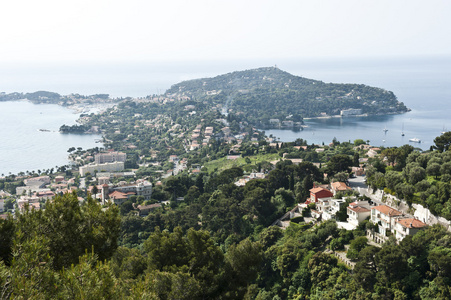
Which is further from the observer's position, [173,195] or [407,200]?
[173,195]

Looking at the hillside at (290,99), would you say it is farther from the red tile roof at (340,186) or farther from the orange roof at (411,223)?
the orange roof at (411,223)

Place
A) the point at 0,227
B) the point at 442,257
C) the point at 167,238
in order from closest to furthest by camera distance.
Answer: the point at 0,227 → the point at 167,238 → the point at 442,257

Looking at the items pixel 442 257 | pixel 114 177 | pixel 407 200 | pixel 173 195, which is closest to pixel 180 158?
pixel 114 177

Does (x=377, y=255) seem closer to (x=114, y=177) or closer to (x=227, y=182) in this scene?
(x=227, y=182)

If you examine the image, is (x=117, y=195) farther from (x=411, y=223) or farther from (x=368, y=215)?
(x=411, y=223)

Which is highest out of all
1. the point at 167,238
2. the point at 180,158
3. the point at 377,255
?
the point at 167,238

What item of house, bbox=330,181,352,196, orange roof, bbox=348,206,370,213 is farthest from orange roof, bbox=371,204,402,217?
house, bbox=330,181,352,196

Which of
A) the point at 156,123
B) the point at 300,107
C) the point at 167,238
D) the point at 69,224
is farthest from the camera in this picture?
the point at 300,107
